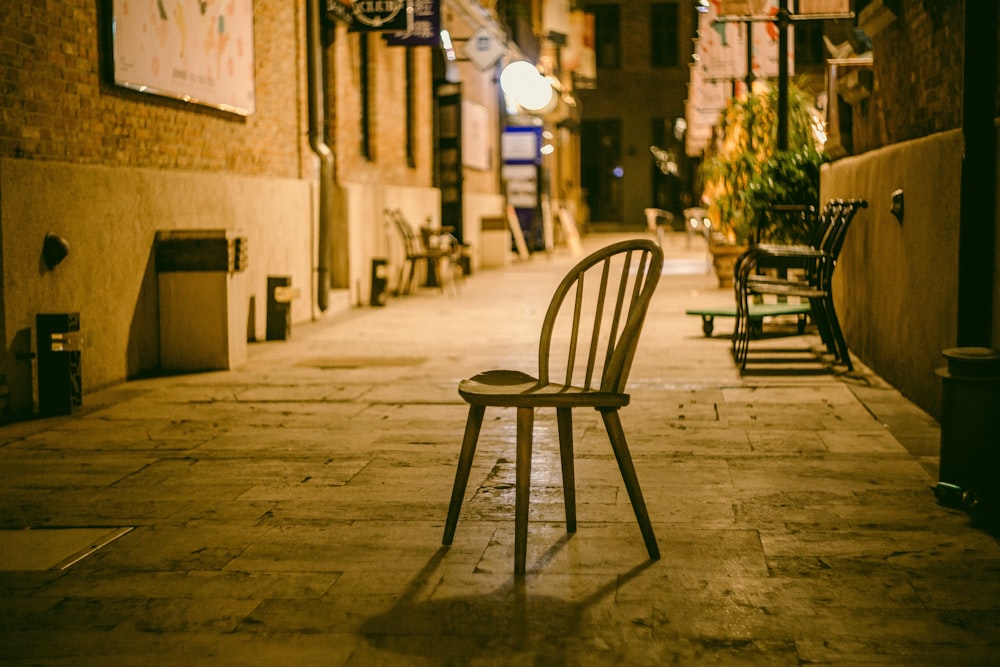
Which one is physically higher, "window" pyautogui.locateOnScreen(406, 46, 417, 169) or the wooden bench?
"window" pyautogui.locateOnScreen(406, 46, 417, 169)

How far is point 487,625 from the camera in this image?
3615 millimetres

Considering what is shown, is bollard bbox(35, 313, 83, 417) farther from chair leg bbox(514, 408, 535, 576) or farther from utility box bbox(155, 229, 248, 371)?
chair leg bbox(514, 408, 535, 576)

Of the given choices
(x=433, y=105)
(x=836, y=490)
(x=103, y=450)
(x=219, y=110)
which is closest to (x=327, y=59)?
(x=219, y=110)

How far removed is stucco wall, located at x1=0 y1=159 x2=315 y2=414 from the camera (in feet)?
23.7

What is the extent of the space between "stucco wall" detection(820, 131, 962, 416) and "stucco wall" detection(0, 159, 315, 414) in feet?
17.0

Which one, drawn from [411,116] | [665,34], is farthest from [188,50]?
[665,34]

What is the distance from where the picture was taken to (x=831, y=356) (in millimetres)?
9648

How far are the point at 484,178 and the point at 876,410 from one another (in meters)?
17.9

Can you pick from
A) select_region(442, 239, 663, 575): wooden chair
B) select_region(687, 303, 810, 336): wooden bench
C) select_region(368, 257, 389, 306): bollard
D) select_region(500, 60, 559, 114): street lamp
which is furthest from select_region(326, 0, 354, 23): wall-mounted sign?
select_region(442, 239, 663, 575): wooden chair

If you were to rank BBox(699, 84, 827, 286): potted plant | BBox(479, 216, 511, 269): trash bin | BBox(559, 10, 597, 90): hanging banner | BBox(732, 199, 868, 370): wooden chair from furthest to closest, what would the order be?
BBox(559, 10, 597, 90): hanging banner → BBox(479, 216, 511, 269): trash bin → BBox(699, 84, 827, 286): potted plant → BBox(732, 199, 868, 370): wooden chair

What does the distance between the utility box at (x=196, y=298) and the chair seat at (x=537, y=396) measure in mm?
5268

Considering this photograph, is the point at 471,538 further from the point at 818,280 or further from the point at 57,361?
the point at 818,280

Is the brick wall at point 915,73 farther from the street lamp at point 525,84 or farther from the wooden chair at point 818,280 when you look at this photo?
the street lamp at point 525,84

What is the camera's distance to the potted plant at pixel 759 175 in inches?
494
